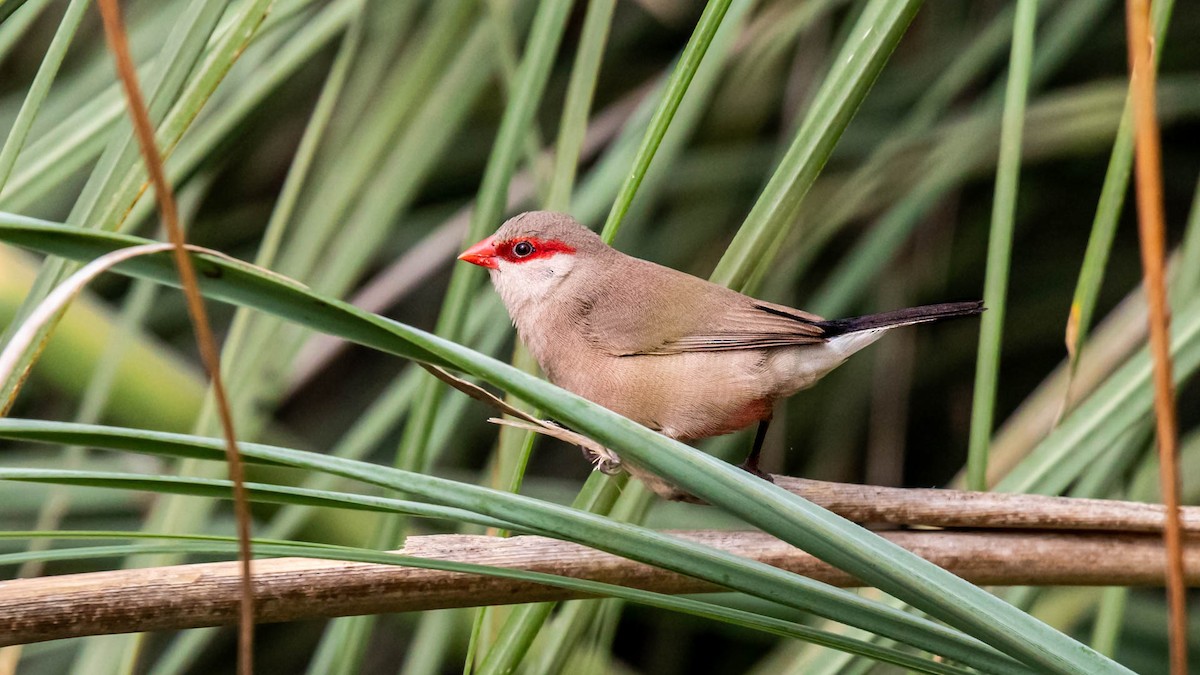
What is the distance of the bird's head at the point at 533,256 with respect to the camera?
7.68 ft

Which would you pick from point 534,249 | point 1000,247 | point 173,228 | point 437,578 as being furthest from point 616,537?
point 534,249

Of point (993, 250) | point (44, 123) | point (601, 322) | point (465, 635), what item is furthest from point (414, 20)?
point (993, 250)

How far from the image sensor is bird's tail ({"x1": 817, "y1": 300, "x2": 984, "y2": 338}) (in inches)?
71.5

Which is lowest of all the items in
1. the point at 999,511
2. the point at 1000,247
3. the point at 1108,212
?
the point at 999,511

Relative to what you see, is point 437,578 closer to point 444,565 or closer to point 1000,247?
point 444,565

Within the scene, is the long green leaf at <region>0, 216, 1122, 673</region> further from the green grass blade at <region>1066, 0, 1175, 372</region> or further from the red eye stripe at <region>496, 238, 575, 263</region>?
the red eye stripe at <region>496, 238, 575, 263</region>

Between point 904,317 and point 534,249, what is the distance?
2.92 feet

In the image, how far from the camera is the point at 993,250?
1613mm

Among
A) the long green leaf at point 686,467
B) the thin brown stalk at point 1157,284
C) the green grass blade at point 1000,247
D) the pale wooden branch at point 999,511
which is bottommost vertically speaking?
the long green leaf at point 686,467

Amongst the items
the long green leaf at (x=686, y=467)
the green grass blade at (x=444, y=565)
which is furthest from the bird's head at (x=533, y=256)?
the long green leaf at (x=686, y=467)

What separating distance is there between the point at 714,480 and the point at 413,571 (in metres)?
0.52

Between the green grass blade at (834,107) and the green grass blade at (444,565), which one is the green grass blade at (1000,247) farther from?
the green grass blade at (444,565)

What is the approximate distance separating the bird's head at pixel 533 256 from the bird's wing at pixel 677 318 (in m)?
0.10

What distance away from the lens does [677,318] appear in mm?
2180
